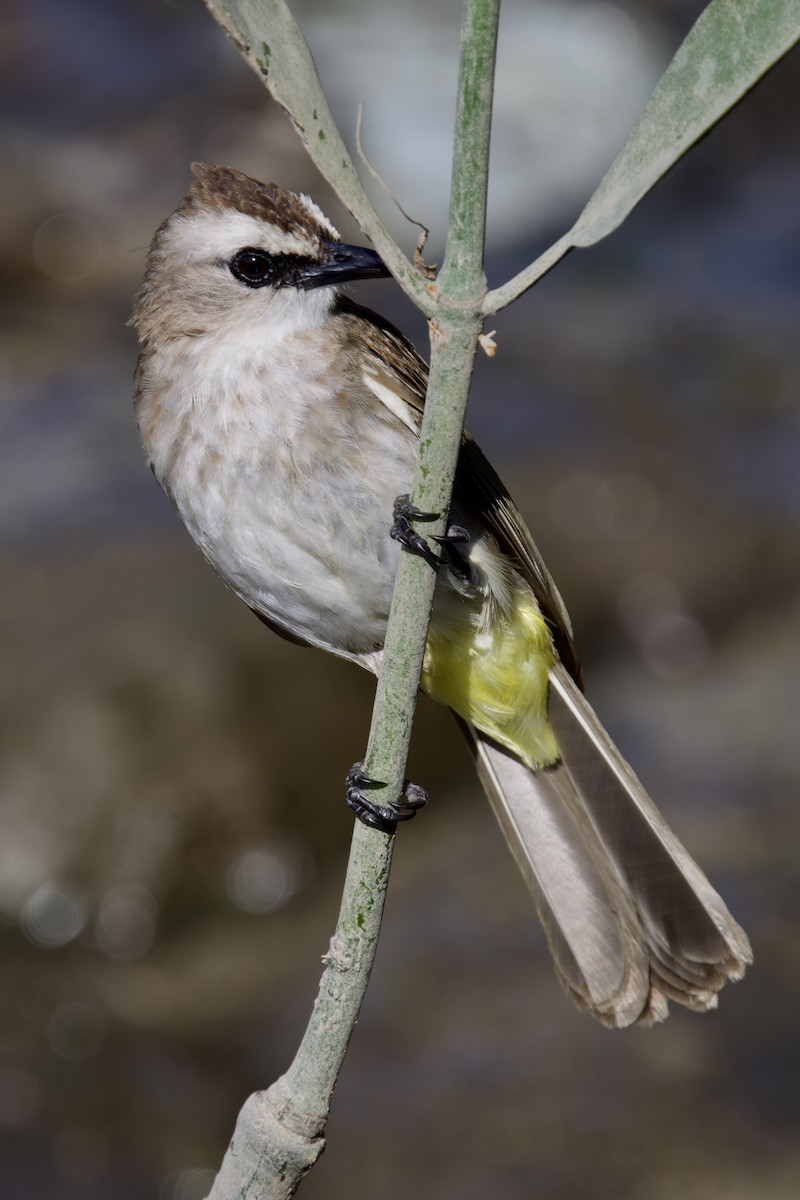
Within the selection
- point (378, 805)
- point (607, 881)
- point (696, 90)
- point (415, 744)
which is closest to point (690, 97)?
point (696, 90)

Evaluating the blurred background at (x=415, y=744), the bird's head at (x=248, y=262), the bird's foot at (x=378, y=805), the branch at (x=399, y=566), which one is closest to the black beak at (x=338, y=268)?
the bird's head at (x=248, y=262)

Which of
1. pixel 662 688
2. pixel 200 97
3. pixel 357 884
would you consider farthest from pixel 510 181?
pixel 357 884

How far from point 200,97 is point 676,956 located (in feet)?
38.5

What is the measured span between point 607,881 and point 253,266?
5.96ft

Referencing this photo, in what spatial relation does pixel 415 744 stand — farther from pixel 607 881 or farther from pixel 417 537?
pixel 417 537

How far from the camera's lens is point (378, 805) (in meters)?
2.37

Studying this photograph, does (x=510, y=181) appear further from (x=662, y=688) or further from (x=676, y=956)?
(x=676, y=956)

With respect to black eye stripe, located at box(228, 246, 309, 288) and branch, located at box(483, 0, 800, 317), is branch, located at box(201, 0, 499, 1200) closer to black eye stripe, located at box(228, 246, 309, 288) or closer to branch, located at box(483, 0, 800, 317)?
branch, located at box(483, 0, 800, 317)

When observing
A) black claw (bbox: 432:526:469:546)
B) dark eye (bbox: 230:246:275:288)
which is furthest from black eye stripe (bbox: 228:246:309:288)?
black claw (bbox: 432:526:469:546)

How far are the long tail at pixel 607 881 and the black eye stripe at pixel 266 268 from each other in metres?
1.28

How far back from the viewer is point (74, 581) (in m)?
8.30

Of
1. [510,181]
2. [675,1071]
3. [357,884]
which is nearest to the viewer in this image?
[357,884]

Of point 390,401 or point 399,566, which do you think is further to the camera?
point 390,401

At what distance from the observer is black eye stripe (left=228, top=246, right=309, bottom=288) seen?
3373mm
